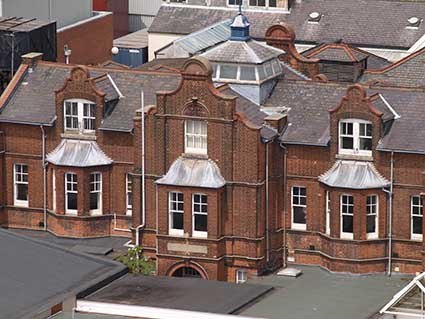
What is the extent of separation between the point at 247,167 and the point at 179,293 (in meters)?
9.36

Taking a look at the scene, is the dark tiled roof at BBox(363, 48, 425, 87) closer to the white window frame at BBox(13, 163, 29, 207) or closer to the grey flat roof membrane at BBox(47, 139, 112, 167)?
the grey flat roof membrane at BBox(47, 139, 112, 167)

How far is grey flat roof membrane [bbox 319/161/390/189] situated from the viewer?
9075 centimetres

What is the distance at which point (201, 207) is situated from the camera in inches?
3605

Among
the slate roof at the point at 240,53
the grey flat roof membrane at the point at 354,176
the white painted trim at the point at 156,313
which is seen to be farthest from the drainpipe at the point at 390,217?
the white painted trim at the point at 156,313

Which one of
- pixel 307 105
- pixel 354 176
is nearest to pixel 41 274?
pixel 354 176

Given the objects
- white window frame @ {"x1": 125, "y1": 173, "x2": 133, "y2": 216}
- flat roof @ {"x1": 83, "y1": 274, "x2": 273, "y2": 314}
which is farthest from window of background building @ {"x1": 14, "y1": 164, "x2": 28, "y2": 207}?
flat roof @ {"x1": 83, "y1": 274, "x2": 273, "y2": 314}

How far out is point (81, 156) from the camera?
313ft

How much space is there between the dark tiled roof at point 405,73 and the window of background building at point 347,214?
1430cm

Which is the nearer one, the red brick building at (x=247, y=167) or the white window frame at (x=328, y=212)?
the red brick building at (x=247, y=167)

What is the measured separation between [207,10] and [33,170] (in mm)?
33817

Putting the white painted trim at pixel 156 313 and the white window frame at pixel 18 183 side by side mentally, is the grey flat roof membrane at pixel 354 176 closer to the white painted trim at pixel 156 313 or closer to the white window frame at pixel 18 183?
the white window frame at pixel 18 183

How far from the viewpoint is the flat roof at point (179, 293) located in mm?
80250

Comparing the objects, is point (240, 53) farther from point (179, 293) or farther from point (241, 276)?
point (179, 293)

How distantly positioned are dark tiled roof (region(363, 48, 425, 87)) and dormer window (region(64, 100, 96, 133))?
15.2 meters
